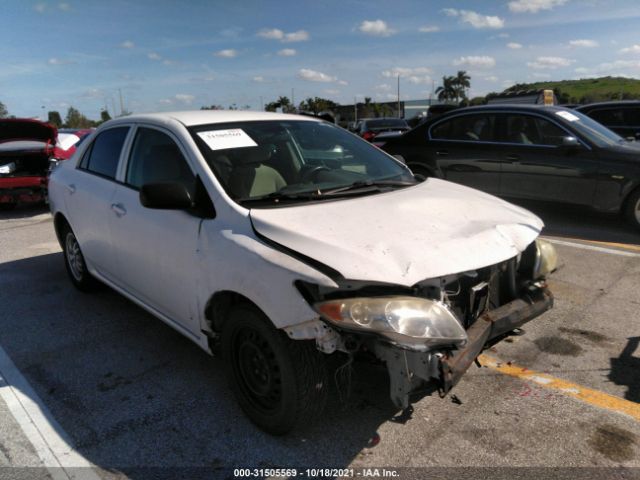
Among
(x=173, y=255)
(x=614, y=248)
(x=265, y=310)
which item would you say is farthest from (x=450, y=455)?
(x=614, y=248)

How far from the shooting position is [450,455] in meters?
2.45

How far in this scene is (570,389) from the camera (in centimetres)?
298

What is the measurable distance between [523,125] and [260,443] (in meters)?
6.17

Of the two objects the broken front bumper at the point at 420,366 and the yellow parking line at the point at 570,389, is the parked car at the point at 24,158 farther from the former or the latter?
the broken front bumper at the point at 420,366

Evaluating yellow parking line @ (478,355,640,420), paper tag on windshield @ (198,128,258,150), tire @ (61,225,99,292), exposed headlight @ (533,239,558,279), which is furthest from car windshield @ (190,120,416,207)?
tire @ (61,225,99,292)

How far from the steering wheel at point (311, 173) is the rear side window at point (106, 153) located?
156cm

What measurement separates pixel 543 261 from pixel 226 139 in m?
2.13

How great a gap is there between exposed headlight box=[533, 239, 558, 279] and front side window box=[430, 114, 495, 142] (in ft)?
15.0

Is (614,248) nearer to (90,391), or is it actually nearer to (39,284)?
(90,391)

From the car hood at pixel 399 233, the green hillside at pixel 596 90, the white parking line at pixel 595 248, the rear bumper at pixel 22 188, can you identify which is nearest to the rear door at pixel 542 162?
the white parking line at pixel 595 248

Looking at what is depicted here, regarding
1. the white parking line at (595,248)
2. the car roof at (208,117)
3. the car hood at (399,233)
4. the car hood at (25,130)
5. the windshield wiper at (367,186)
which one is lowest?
the white parking line at (595,248)

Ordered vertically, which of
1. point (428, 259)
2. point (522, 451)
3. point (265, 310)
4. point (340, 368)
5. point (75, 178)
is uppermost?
point (75, 178)

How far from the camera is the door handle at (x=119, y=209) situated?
3.55m

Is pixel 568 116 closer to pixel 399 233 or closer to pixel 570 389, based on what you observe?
pixel 570 389
